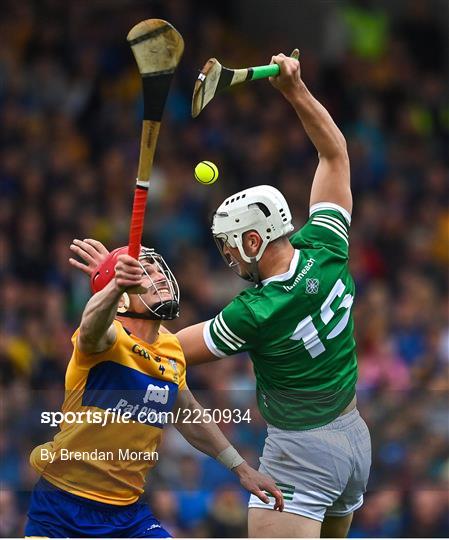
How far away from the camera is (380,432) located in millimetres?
7484

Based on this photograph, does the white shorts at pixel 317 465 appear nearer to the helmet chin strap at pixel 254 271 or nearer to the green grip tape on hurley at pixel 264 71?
the helmet chin strap at pixel 254 271

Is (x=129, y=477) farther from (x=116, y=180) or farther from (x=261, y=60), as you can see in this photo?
(x=261, y=60)

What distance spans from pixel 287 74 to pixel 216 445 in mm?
1494

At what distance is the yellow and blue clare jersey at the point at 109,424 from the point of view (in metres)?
4.78

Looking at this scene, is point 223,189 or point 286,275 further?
point 223,189

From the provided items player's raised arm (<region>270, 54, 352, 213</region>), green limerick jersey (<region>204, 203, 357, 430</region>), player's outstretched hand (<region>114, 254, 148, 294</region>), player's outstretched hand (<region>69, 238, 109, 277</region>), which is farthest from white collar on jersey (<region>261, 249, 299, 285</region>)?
player's outstretched hand (<region>114, 254, 148, 294</region>)

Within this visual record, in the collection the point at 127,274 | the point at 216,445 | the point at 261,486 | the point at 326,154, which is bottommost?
the point at 261,486

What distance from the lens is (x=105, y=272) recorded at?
191 inches

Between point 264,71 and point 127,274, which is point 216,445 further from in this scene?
point 264,71

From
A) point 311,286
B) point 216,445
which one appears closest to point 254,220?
point 311,286

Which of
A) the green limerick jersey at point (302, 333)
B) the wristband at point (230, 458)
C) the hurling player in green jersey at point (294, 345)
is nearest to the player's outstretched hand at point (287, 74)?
the hurling player in green jersey at point (294, 345)

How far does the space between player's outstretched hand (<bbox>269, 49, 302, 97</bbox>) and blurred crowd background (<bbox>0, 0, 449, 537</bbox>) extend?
2.12 metres

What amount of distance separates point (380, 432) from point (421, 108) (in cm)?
574

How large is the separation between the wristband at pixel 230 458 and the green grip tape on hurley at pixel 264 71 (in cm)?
146
